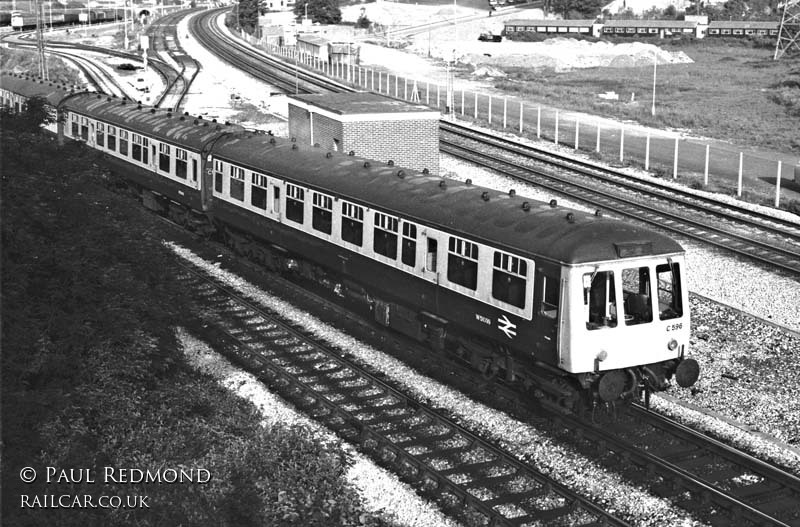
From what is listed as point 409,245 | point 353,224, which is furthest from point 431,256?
point 353,224

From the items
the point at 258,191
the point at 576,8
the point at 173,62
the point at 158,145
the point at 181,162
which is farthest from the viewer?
the point at 576,8

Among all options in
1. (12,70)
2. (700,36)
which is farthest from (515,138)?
(700,36)

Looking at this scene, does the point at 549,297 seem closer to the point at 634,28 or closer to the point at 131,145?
the point at 131,145

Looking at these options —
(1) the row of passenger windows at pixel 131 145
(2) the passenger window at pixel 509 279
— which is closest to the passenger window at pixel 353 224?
(2) the passenger window at pixel 509 279

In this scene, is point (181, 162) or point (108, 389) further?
point (181, 162)

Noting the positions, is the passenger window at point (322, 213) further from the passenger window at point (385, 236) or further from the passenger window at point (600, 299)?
the passenger window at point (600, 299)

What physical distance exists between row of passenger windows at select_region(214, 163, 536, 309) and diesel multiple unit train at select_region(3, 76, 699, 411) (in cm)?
3

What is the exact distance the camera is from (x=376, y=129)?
2916 cm

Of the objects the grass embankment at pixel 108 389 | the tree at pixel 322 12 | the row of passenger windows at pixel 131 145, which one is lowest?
the grass embankment at pixel 108 389

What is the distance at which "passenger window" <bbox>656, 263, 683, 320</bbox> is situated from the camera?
13891mm

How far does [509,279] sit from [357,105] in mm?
17064

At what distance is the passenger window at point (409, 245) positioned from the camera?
1662cm

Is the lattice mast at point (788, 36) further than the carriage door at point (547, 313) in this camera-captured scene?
Yes

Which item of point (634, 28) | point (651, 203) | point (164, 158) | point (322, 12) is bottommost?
point (651, 203)
